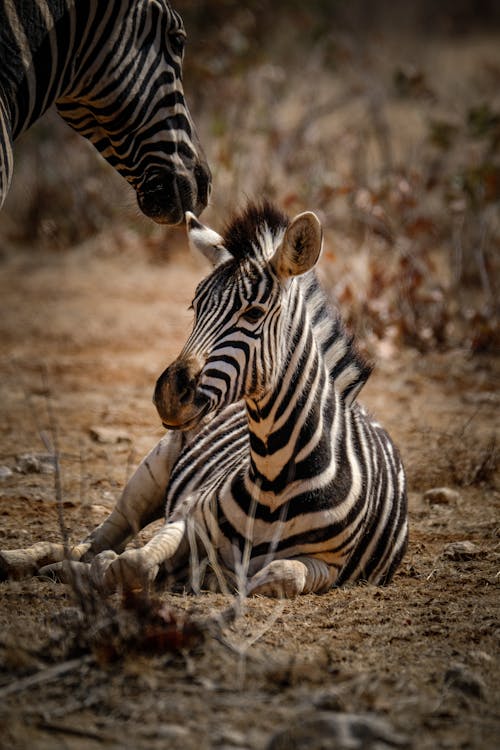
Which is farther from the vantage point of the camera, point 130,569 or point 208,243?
point 208,243

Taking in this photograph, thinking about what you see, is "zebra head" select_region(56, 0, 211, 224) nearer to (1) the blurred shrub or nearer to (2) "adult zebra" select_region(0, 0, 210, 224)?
(2) "adult zebra" select_region(0, 0, 210, 224)

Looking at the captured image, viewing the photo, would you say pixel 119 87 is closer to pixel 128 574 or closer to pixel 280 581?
pixel 128 574

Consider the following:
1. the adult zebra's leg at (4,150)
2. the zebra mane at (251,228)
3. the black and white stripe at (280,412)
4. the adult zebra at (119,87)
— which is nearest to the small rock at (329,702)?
the black and white stripe at (280,412)

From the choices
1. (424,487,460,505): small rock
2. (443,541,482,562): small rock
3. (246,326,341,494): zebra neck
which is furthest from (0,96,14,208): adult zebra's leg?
(424,487,460,505): small rock

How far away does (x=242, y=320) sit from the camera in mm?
4234

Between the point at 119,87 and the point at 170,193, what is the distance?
560 millimetres

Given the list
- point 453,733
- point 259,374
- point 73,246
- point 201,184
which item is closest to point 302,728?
point 453,733

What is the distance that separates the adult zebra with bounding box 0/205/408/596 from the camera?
4152 mm

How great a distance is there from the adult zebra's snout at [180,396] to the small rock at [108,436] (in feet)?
9.83

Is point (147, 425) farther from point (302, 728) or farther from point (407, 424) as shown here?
point (302, 728)

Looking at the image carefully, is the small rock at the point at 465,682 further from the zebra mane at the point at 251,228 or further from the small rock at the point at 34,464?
the small rock at the point at 34,464

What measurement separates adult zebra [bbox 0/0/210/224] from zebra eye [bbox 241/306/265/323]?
3.16 feet

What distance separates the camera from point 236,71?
42.6 ft

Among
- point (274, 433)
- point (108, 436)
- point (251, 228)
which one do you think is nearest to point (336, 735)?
point (274, 433)
